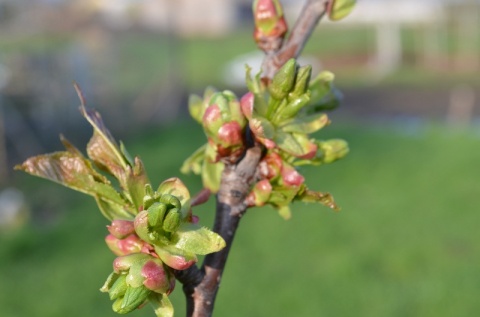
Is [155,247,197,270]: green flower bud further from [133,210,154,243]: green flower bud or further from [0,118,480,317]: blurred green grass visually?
[0,118,480,317]: blurred green grass

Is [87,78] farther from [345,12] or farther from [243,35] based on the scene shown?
[243,35]

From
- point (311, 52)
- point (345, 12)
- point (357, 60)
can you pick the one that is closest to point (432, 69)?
point (357, 60)

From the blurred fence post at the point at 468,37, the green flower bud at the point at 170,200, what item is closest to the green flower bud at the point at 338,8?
the green flower bud at the point at 170,200

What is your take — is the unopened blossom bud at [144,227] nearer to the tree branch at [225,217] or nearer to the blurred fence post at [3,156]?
the tree branch at [225,217]

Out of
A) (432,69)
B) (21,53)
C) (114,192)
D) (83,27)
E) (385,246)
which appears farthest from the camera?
(432,69)

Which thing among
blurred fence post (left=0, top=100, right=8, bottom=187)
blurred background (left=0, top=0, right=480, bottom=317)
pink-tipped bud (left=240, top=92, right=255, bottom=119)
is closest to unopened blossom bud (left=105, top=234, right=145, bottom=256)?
pink-tipped bud (left=240, top=92, right=255, bottom=119)
